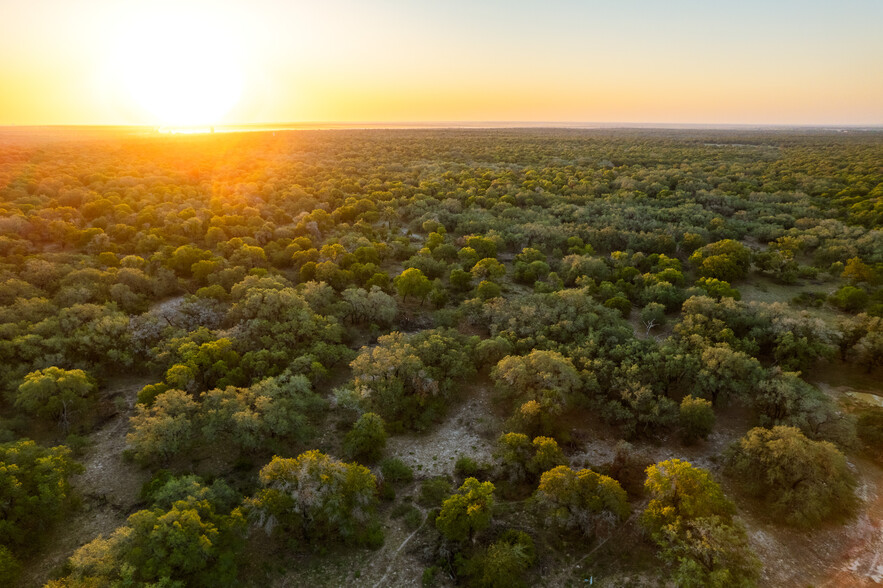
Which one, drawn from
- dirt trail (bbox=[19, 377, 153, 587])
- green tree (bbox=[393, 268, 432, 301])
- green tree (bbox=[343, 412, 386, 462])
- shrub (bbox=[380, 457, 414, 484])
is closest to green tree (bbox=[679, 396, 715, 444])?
shrub (bbox=[380, 457, 414, 484])

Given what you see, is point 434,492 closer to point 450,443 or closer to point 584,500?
point 450,443

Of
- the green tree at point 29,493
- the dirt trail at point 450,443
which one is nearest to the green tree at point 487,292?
the dirt trail at point 450,443

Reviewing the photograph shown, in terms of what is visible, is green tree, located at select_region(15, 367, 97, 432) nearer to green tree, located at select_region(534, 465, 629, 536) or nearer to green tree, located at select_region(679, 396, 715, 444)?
green tree, located at select_region(534, 465, 629, 536)

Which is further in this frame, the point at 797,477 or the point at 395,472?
the point at 395,472

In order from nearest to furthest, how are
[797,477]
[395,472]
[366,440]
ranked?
[797,477]
[395,472]
[366,440]

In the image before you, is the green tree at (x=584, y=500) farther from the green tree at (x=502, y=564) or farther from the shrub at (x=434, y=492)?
the shrub at (x=434, y=492)

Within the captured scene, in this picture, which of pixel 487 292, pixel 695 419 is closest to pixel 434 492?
pixel 695 419

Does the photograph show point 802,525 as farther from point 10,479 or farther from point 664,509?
point 10,479

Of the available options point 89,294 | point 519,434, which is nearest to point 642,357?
point 519,434
